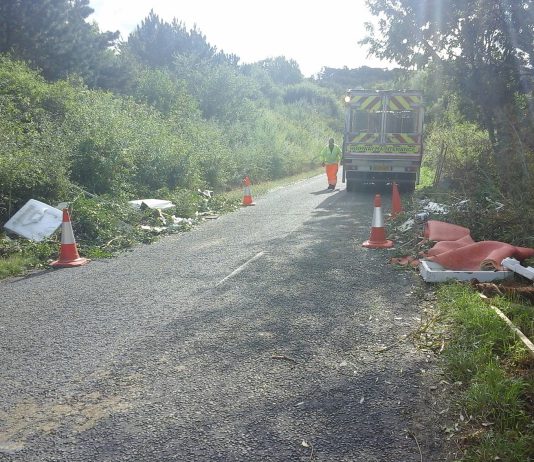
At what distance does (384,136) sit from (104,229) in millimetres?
9234

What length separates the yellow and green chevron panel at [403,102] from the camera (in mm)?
15440

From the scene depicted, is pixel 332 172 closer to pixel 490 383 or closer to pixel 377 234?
pixel 377 234

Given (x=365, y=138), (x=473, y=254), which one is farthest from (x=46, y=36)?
(x=473, y=254)

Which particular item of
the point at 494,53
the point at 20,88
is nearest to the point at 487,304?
the point at 494,53

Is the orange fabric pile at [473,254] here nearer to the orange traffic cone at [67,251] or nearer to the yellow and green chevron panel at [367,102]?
the orange traffic cone at [67,251]

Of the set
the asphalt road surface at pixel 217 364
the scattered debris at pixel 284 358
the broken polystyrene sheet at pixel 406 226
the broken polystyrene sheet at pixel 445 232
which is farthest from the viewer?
the broken polystyrene sheet at pixel 406 226

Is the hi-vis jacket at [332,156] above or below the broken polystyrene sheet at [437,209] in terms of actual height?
above

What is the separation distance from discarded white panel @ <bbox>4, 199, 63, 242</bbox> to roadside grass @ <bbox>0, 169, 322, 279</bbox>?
0.16m

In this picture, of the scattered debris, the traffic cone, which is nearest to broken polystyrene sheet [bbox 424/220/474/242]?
the traffic cone

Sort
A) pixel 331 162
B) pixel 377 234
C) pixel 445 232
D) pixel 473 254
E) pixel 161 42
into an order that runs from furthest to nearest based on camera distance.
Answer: pixel 161 42
pixel 331 162
pixel 377 234
pixel 445 232
pixel 473 254

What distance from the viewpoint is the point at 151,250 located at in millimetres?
9016

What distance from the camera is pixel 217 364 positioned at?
13.3ft

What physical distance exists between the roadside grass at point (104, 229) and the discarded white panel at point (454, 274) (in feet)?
17.0

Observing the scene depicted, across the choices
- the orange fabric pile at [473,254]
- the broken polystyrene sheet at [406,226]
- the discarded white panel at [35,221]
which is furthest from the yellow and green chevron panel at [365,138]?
the discarded white panel at [35,221]
